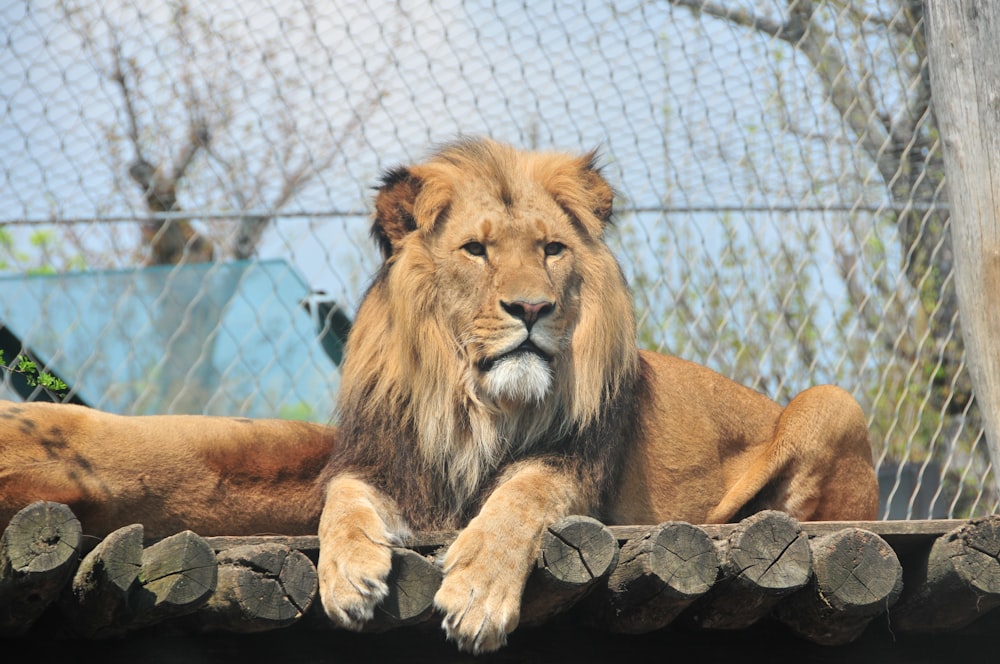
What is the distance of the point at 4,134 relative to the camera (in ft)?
14.5

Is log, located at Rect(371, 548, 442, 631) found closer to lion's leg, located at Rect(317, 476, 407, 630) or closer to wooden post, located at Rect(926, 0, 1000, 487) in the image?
lion's leg, located at Rect(317, 476, 407, 630)

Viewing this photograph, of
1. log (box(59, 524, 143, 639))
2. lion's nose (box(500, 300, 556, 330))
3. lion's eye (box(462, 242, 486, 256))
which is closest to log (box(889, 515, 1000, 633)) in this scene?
lion's nose (box(500, 300, 556, 330))

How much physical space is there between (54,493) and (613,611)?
50.3 inches

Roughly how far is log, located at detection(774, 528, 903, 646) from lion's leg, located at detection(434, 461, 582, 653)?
58cm

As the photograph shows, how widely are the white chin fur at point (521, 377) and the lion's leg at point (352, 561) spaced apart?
0.43 meters

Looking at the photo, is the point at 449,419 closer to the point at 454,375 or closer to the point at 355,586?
the point at 454,375

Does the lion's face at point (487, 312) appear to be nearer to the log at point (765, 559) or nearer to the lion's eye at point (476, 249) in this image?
the lion's eye at point (476, 249)

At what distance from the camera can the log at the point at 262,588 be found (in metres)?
2.34

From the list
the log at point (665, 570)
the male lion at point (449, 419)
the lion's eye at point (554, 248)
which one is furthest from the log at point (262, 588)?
the lion's eye at point (554, 248)

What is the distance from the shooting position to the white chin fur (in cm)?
296

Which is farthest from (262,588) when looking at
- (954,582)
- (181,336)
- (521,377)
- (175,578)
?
(181,336)

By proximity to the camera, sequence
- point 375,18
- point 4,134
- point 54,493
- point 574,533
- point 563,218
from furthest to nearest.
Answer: point 375,18
point 4,134
point 563,218
point 54,493
point 574,533

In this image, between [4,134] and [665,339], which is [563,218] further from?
[4,134]

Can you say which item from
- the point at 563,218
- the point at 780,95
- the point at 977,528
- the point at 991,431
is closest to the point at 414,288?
the point at 563,218
